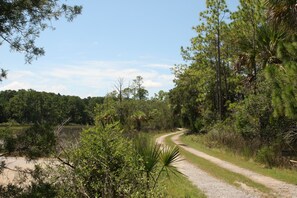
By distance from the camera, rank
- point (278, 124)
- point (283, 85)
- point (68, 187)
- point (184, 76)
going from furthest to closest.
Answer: point (184, 76) < point (278, 124) < point (283, 85) < point (68, 187)

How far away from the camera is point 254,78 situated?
2392 centimetres

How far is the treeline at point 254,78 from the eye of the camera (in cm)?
1109

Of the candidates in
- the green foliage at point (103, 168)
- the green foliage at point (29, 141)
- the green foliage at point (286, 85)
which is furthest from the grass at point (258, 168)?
the green foliage at point (29, 141)

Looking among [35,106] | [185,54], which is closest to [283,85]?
[185,54]

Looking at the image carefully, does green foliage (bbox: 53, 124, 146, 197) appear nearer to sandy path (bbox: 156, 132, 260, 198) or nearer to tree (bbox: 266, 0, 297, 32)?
sandy path (bbox: 156, 132, 260, 198)

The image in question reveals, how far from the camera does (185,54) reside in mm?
40344

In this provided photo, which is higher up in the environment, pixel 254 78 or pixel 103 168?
pixel 254 78

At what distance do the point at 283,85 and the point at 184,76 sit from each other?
34434 mm

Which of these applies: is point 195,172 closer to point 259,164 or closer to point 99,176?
point 259,164

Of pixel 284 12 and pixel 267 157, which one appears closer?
pixel 284 12

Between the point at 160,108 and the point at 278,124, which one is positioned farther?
the point at 160,108

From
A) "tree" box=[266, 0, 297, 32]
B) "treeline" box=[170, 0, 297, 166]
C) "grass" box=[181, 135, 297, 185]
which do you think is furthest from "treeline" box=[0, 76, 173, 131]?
"tree" box=[266, 0, 297, 32]

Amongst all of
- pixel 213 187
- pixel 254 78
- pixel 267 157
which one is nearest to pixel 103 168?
pixel 213 187

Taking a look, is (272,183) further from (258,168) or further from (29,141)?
(29,141)
